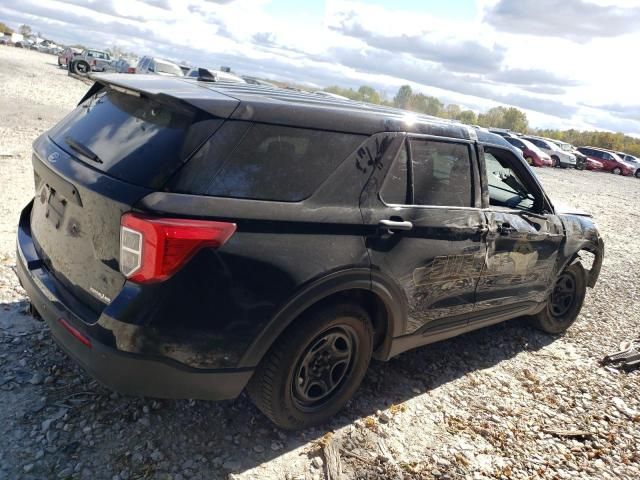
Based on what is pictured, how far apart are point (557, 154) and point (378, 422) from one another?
33178 millimetres

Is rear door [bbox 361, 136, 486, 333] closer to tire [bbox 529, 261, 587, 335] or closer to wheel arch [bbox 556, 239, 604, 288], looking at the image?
wheel arch [bbox 556, 239, 604, 288]

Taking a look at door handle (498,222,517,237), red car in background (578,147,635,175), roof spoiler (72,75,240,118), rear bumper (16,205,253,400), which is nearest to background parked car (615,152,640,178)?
red car in background (578,147,635,175)

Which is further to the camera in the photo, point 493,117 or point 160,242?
point 493,117

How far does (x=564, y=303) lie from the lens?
525 centimetres

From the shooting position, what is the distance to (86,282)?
8.30ft

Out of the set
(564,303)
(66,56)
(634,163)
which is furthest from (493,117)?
(564,303)

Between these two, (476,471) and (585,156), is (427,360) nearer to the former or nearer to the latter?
(476,471)

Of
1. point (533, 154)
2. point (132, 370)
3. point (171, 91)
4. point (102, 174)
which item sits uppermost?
point (171, 91)

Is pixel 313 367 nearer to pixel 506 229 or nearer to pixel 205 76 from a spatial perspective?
pixel 506 229

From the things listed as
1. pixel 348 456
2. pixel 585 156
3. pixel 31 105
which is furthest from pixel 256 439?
pixel 585 156

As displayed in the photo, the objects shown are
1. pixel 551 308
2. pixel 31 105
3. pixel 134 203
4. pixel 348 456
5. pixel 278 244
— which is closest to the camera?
pixel 134 203

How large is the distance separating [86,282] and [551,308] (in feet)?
14.2

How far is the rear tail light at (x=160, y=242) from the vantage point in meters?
2.19

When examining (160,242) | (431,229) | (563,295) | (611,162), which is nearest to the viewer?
(160,242)
